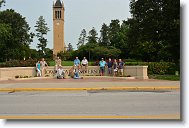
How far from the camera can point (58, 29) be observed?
113750 millimetres

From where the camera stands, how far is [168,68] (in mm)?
28062

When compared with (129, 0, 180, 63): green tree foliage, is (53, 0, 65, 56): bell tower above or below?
above

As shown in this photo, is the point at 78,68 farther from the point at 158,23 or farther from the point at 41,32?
the point at 41,32

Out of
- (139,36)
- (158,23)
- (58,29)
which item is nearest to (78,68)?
(158,23)

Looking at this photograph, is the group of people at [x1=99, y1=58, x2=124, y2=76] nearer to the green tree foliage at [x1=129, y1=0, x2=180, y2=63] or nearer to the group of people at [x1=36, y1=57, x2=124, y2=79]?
the group of people at [x1=36, y1=57, x2=124, y2=79]

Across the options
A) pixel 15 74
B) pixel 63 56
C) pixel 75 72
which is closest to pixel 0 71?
pixel 15 74

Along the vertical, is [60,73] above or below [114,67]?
below

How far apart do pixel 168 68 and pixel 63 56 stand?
65.2 metres

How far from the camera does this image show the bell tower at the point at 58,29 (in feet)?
357

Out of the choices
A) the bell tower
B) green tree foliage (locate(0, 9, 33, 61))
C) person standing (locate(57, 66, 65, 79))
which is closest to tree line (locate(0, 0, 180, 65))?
green tree foliage (locate(0, 9, 33, 61))

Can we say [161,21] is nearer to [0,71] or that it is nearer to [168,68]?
[168,68]

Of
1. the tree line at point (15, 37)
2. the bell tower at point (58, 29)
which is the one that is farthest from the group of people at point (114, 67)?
the bell tower at point (58, 29)

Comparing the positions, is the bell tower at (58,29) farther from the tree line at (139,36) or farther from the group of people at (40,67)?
the group of people at (40,67)

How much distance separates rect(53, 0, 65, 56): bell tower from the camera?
109 m
